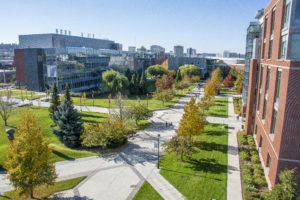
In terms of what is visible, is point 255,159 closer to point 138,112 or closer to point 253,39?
point 138,112

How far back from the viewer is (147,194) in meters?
18.0

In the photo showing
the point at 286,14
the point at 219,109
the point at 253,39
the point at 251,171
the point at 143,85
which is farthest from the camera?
the point at 143,85

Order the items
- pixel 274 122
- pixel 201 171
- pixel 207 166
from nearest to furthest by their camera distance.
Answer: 1. pixel 274 122
2. pixel 201 171
3. pixel 207 166

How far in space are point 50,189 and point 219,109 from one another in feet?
118

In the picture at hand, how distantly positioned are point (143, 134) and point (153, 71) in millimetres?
52355

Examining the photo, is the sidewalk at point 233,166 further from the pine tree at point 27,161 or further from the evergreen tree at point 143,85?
the evergreen tree at point 143,85

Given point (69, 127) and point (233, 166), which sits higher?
point (69, 127)

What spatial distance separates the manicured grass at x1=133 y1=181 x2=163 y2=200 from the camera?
17562 mm

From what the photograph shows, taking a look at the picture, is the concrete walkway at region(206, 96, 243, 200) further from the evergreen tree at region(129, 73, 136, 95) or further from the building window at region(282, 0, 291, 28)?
the evergreen tree at region(129, 73, 136, 95)

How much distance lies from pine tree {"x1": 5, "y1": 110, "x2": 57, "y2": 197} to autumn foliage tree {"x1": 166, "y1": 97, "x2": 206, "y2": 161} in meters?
11.2

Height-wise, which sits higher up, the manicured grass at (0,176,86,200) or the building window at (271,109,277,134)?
the building window at (271,109,277,134)

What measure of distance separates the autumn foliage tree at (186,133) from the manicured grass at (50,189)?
8879 mm

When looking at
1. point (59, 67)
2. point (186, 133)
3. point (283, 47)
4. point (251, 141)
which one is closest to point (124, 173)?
point (186, 133)

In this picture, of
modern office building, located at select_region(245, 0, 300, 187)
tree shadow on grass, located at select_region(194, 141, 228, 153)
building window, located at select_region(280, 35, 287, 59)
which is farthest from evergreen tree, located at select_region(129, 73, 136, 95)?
building window, located at select_region(280, 35, 287, 59)
